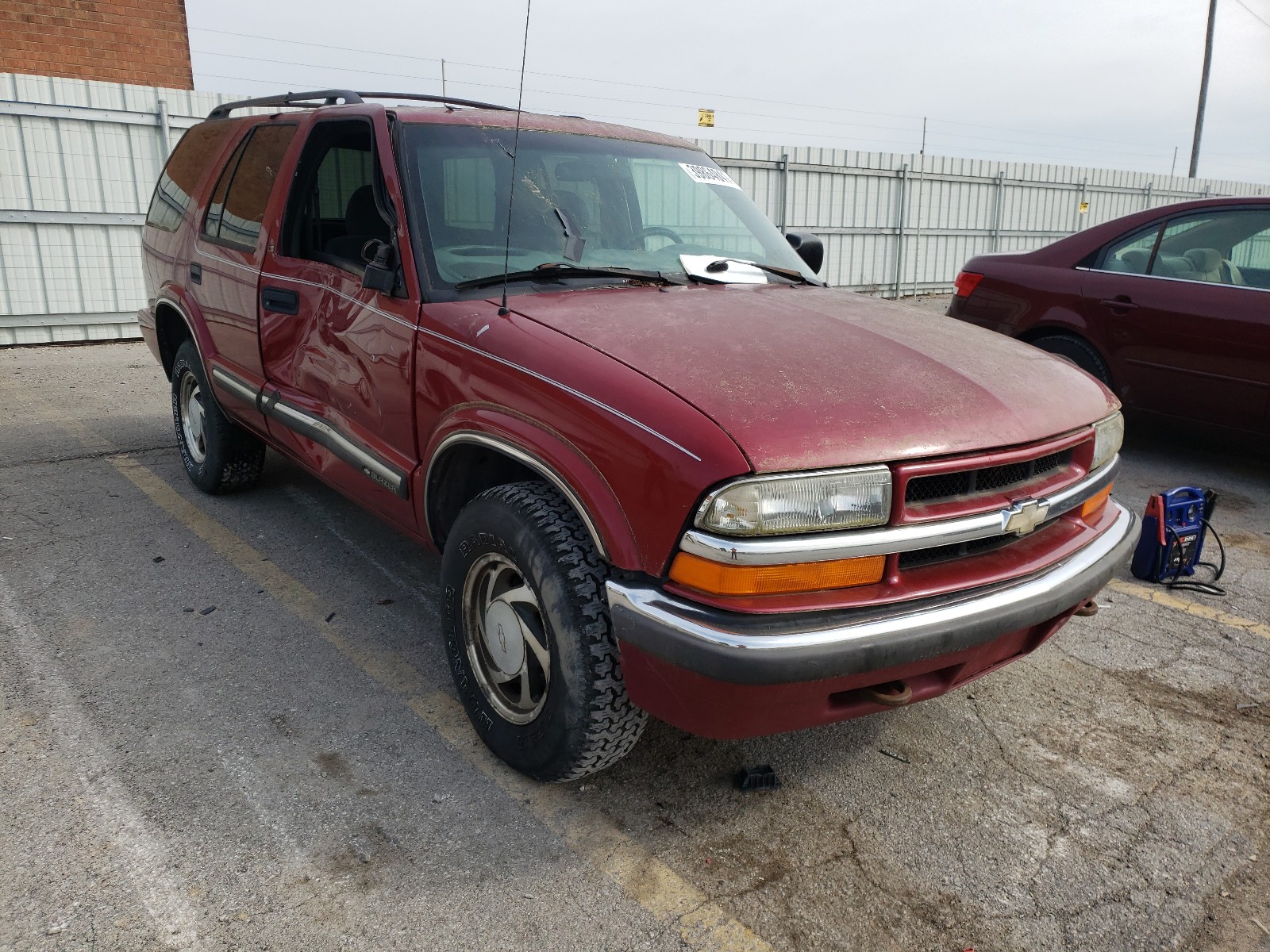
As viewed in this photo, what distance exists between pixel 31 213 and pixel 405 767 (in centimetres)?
934

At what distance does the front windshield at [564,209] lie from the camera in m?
3.17

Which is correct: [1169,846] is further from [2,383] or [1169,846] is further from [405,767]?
[2,383]

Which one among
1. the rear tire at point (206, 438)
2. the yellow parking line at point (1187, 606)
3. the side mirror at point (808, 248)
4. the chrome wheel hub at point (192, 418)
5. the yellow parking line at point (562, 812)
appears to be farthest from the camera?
the chrome wheel hub at point (192, 418)

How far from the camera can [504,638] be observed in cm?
273

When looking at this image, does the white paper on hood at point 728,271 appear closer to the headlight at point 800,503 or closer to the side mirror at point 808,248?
the side mirror at point 808,248

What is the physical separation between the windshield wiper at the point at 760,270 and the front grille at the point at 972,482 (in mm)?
1288

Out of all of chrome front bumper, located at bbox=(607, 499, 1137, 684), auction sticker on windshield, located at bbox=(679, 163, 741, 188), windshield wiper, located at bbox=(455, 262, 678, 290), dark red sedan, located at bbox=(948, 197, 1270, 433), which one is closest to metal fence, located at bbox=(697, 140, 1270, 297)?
dark red sedan, located at bbox=(948, 197, 1270, 433)

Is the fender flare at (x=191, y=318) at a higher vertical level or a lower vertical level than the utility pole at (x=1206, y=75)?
lower

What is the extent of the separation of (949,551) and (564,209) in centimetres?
177

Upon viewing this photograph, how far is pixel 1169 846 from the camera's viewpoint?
2537 millimetres

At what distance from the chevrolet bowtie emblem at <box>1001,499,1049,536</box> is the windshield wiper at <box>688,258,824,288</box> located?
1.38m

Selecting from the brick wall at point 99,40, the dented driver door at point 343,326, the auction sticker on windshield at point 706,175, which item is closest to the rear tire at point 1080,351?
the auction sticker on windshield at point 706,175

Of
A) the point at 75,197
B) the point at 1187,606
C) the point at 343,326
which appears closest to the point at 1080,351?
the point at 1187,606

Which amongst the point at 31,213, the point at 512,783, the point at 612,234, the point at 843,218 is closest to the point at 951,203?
the point at 843,218
